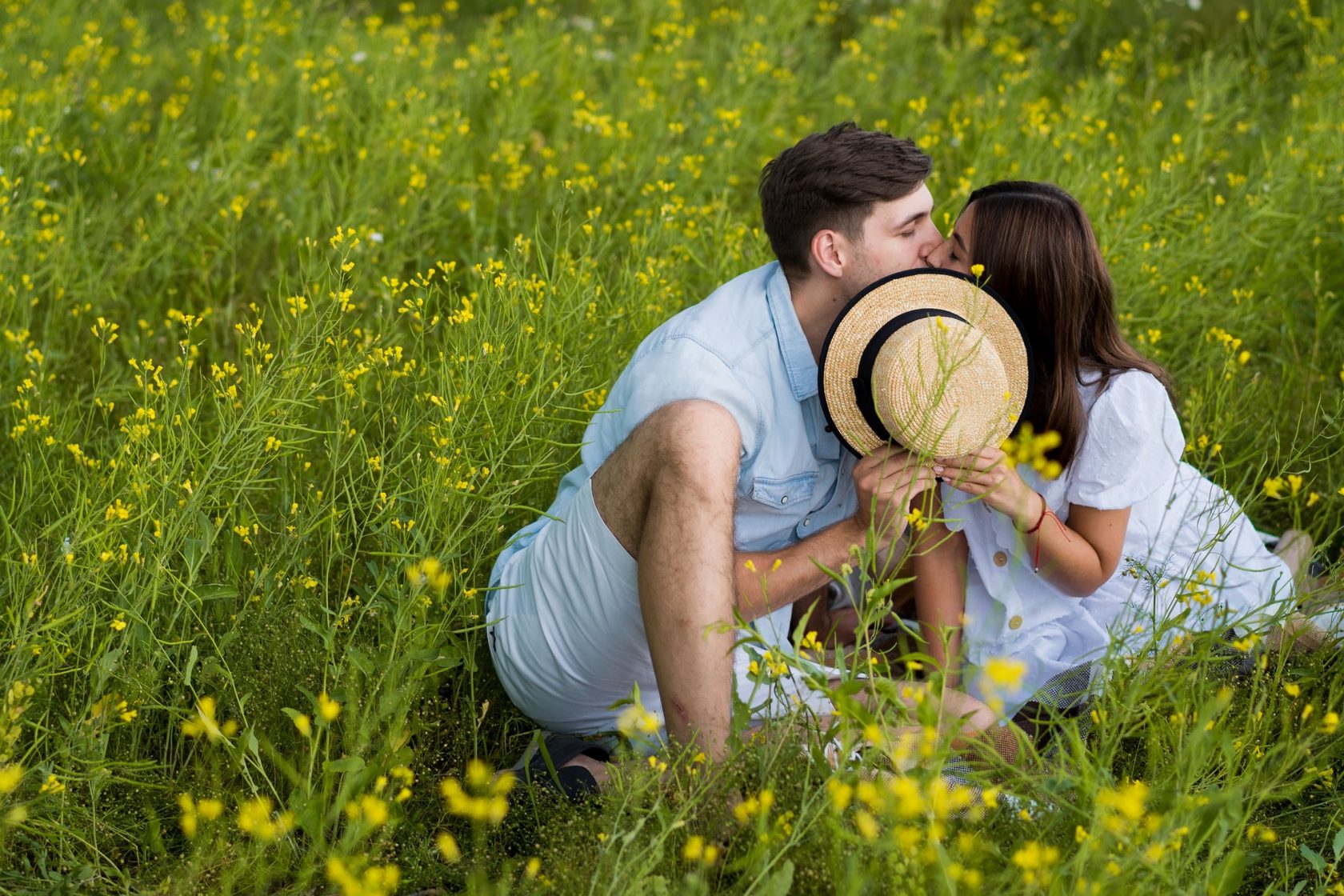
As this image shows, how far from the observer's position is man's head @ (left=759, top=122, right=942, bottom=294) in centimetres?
274

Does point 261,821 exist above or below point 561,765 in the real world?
above

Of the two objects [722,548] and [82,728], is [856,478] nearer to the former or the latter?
[722,548]

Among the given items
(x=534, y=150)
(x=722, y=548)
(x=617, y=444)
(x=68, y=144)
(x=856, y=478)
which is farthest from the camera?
(x=534, y=150)

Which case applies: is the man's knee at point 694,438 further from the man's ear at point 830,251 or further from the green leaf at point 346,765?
the green leaf at point 346,765

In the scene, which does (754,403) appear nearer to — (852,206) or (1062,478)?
(852,206)

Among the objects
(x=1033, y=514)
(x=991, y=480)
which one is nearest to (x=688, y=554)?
(x=991, y=480)

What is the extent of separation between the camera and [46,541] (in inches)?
Result: 99.3

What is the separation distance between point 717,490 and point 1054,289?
959mm

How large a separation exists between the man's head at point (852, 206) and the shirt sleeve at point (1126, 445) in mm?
557

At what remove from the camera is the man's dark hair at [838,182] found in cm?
273

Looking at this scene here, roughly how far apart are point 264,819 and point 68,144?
3.47 metres

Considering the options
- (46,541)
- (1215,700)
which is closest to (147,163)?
(46,541)

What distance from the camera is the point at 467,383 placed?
2629 mm

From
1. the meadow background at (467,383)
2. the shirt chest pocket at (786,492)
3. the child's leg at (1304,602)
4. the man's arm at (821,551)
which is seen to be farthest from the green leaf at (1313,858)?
the shirt chest pocket at (786,492)
